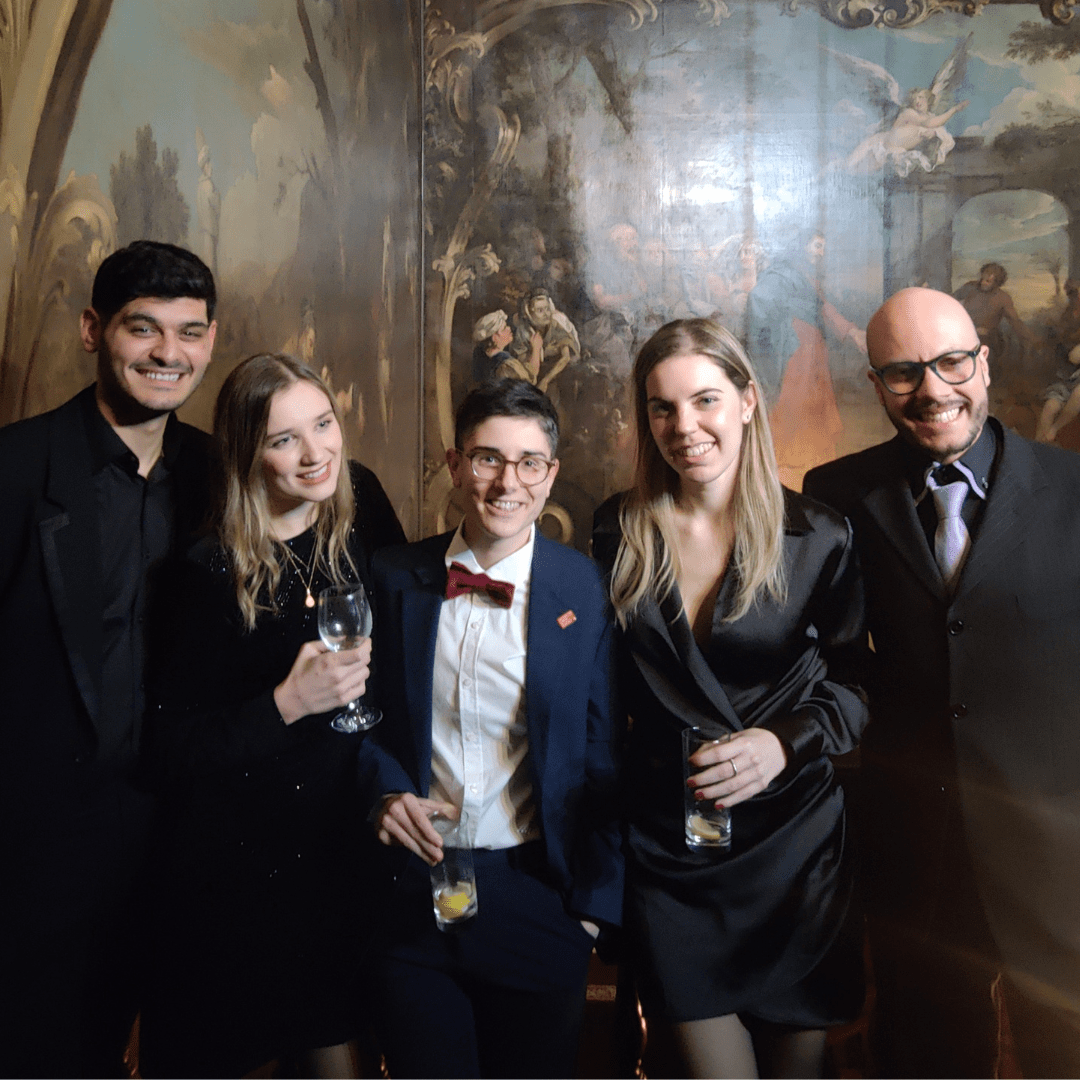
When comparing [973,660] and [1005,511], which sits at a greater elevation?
[1005,511]

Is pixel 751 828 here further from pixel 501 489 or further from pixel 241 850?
pixel 241 850

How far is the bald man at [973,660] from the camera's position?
2.59m

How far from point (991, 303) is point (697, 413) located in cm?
372

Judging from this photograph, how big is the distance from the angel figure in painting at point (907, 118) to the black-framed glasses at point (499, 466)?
12.8 feet

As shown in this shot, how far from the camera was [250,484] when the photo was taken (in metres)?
2.38

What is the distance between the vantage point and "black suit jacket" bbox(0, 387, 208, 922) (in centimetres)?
208

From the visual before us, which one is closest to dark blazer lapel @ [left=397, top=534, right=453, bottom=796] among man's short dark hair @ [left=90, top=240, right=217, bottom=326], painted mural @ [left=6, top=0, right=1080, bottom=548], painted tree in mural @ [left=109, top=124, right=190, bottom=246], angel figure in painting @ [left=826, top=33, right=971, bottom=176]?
man's short dark hair @ [left=90, top=240, right=217, bottom=326]

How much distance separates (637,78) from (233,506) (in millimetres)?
4226

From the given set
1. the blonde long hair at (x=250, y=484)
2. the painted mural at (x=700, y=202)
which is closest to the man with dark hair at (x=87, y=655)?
the blonde long hair at (x=250, y=484)

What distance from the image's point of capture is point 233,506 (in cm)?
236

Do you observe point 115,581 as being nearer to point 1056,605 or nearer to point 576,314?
point 1056,605

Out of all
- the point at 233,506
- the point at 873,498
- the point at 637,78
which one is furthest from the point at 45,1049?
the point at 637,78

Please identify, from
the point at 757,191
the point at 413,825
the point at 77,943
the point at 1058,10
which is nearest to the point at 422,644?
the point at 413,825

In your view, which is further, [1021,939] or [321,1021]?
[1021,939]
